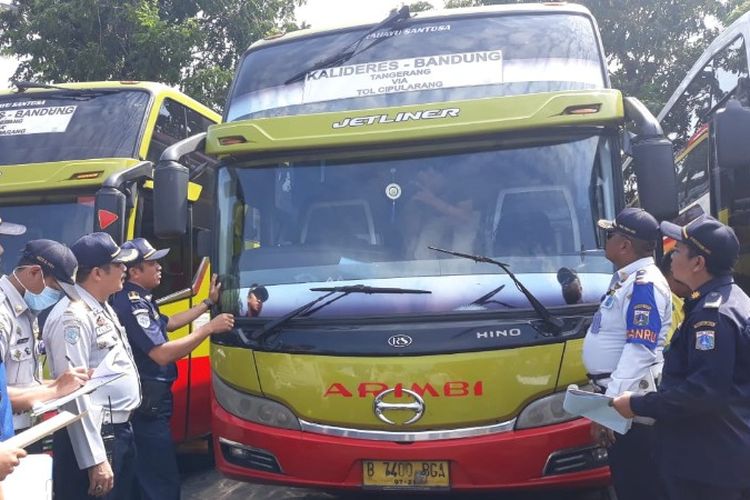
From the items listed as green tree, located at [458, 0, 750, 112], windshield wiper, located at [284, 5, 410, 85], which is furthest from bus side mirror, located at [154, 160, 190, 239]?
green tree, located at [458, 0, 750, 112]

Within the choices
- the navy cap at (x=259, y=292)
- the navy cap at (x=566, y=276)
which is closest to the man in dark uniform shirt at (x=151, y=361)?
the navy cap at (x=259, y=292)

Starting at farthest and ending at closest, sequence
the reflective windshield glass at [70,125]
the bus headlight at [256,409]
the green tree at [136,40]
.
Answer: the green tree at [136,40], the reflective windshield glass at [70,125], the bus headlight at [256,409]

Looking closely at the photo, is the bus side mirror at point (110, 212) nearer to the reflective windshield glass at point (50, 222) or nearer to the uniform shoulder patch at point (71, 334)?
the reflective windshield glass at point (50, 222)

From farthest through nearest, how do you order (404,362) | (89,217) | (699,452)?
(89,217)
(404,362)
(699,452)

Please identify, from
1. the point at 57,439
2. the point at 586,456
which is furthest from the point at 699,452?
the point at 57,439

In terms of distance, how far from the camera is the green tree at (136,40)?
12.7 metres

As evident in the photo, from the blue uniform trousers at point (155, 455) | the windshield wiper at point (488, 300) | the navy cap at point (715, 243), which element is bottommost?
the blue uniform trousers at point (155, 455)

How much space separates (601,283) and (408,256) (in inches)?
39.6

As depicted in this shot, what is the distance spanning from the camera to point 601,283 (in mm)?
3891

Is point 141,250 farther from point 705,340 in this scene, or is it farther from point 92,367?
point 705,340

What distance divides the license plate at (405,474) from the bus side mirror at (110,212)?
6.97 ft

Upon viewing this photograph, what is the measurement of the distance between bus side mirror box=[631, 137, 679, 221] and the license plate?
1.66 metres

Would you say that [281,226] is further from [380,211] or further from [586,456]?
[586,456]

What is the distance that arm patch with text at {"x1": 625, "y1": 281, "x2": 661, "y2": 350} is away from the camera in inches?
130
